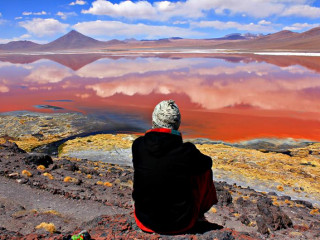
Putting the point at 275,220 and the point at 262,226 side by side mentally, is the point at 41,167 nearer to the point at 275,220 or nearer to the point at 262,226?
the point at 262,226

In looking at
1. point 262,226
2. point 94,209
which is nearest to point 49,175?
point 94,209

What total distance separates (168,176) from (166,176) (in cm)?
2

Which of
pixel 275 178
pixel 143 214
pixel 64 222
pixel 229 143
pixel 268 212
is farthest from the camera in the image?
pixel 229 143

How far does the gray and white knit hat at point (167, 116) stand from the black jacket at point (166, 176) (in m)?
0.14

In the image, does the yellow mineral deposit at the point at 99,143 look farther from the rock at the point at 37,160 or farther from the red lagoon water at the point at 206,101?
the rock at the point at 37,160

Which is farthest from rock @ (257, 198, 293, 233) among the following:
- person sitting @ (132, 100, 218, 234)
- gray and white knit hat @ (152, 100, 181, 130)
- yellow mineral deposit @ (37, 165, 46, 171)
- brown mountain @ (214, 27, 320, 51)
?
brown mountain @ (214, 27, 320, 51)

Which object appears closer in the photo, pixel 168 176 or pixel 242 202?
pixel 168 176

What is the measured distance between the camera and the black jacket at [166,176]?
2.49 m

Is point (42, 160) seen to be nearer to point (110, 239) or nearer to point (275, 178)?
point (110, 239)

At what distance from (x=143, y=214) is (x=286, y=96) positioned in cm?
2039

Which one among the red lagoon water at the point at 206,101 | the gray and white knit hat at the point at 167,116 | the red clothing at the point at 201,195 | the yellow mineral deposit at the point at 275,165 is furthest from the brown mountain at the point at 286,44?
the gray and white knit hat at the point at 167,116

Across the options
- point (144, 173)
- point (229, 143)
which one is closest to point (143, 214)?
point (144, 173)

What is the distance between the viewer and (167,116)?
8.65 ft

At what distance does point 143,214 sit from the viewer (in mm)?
2795
